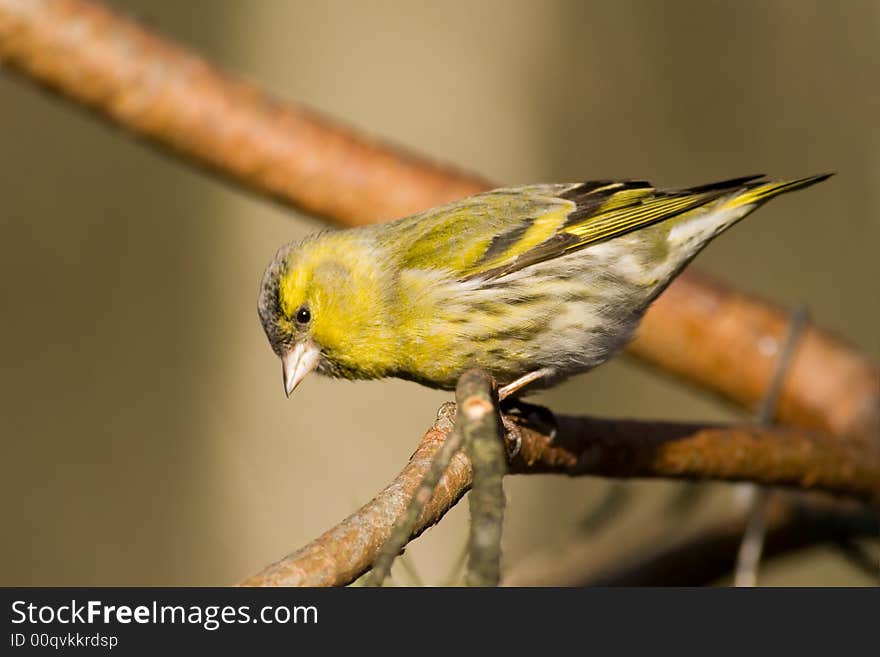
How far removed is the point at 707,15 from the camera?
5.96 metres

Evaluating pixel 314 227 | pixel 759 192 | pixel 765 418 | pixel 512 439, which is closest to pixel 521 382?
pixel 512 439

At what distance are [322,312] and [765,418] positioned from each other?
48.6 inches

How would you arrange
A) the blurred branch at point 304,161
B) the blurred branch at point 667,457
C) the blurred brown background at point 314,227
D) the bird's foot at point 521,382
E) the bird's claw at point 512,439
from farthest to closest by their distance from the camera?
the blurred brown background at point 314,227
the blurred branch at point 304,161
the bird's foot at point 521,382
the bird's claw at point 512,439
the blurred branch at point 667,457

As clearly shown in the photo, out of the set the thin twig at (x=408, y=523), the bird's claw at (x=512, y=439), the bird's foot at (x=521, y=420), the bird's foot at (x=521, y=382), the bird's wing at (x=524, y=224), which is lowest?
the thin twig at (x=408, y=523)

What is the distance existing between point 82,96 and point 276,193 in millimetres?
585

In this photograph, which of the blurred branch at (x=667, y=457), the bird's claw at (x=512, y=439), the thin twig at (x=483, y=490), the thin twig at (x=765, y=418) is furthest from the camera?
the thin twig at (x=765, y=418)

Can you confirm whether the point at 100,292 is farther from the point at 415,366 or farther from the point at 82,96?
the point at 415,366

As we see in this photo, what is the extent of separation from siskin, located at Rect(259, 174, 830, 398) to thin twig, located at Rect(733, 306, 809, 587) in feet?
1.47

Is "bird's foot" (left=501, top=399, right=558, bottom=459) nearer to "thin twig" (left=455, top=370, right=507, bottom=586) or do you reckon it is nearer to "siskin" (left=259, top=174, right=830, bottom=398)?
"siskin" (left=259, top=174, right=830, bottom=398)

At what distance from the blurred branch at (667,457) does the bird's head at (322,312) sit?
38 cm

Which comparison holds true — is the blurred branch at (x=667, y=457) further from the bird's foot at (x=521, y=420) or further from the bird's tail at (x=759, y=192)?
the bird's tail at (x=759, y=192)

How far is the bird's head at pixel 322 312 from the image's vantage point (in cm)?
226

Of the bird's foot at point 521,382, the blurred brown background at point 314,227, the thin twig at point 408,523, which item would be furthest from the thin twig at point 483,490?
the blurred brown background at point 314,227

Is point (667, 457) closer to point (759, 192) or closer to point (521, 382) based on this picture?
point (521, 382)
